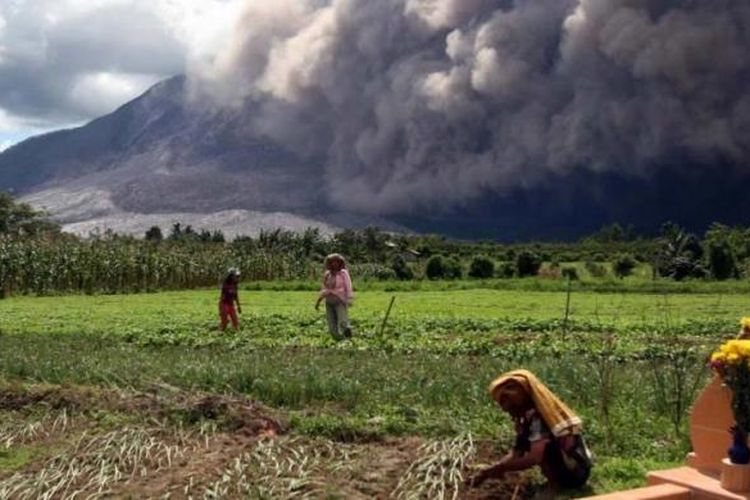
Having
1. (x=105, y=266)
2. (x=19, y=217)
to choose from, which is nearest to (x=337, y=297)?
(x=105, y=266)

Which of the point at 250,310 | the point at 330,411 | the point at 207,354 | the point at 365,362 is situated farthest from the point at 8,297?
the point at 330,411

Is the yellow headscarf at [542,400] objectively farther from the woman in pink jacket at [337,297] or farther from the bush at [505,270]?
the bush at [505,270]

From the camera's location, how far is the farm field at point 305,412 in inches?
263

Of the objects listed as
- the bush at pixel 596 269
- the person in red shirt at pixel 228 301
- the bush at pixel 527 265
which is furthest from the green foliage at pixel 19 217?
the person in red shirt at pixel 228 301

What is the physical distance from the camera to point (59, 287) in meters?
36.3

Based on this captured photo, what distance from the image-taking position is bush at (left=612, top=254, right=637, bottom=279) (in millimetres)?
53684

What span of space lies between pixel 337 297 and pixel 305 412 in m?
7.76

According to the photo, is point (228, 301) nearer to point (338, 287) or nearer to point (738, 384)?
point (338, 287)

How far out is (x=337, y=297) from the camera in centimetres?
1631

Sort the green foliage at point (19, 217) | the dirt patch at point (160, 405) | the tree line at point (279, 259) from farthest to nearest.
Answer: the green foliage at point (19, 217)
the tree line at point (279, 259)
the dirt patch at point (160, 405)

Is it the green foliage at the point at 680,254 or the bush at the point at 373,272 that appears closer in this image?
the green foliage at the point at 680,254

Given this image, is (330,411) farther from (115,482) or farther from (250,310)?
(250,310)

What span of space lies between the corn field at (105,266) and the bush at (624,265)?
68.3 feet

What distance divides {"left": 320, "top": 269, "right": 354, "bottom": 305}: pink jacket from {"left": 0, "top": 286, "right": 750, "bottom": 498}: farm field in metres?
0.94
